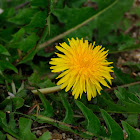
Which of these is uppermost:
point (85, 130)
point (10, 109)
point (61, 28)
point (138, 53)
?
point (61, 28)

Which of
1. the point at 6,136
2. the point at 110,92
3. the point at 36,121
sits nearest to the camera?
the point at 6,136

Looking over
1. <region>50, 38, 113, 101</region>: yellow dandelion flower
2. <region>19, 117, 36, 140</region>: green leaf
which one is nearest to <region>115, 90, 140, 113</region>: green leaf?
<region>50, 38, 113, 101</region>: yellow dandelion flower

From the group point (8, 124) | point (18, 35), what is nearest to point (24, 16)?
point (18, 35)

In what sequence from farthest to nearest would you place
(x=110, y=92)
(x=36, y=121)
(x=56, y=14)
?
(x=56, y=14) < (x=110, y=92) < (x=36, y=121)

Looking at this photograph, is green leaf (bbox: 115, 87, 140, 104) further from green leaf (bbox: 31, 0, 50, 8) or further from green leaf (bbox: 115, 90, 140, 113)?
green leaf (bbox: 31, 0, 50, 8)

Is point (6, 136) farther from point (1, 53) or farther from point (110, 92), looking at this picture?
point (110, 92)

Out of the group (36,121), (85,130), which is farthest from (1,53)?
(85,130)
